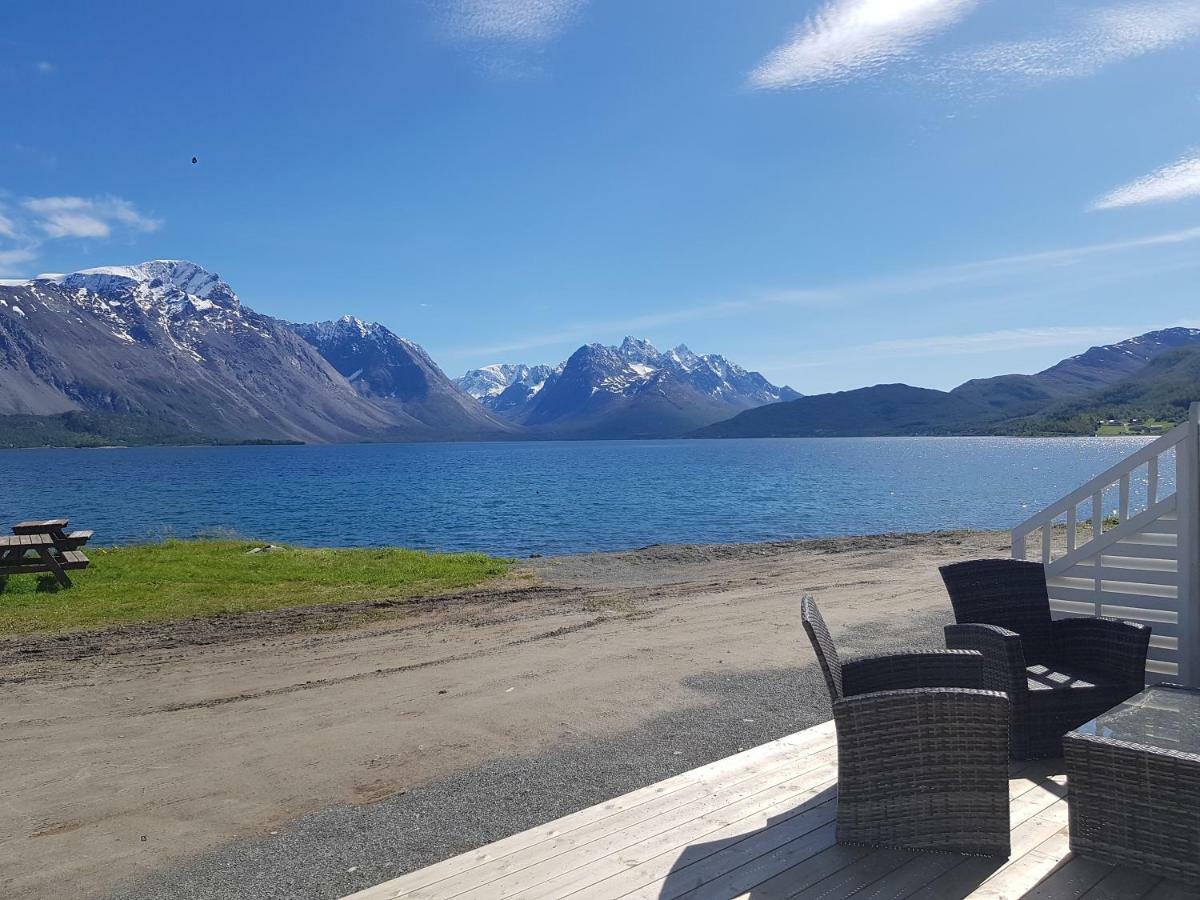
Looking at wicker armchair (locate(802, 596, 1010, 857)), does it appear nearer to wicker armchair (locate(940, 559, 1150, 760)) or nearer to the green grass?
wicker armchair (locate(940, 559, 1150, 760))

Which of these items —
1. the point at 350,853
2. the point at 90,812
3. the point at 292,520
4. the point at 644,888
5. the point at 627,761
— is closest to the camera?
the point at 644,888

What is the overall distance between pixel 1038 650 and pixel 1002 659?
119cm

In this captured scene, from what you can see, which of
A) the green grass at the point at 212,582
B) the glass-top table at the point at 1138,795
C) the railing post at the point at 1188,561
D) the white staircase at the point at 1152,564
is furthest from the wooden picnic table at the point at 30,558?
the railing post at the point at 1188,561

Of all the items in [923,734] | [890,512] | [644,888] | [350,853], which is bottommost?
[890,512]

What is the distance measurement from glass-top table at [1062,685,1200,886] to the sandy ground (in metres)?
2.68

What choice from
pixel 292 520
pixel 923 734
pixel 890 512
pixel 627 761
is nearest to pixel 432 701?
pixel 627 761

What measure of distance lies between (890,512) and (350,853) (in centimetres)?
4283

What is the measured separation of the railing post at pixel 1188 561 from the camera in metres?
5.62

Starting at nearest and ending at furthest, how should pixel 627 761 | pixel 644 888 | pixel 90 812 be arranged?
pixel 644 888, pixel 90 812, pixel 627 761

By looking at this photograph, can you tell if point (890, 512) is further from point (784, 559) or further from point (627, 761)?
point (627, 761)

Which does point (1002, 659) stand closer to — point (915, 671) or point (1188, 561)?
point (915, 671)

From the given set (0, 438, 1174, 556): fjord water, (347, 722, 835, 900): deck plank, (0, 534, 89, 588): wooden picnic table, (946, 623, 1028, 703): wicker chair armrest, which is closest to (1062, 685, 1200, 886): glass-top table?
(946, 623, 1028, 703): wicker chair armrest

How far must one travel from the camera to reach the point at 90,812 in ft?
16.6

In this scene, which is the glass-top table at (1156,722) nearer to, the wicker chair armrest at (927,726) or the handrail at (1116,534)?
the wicker chair armrest at (927,726)
